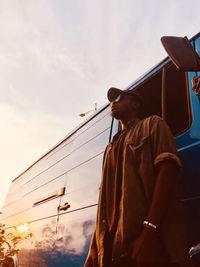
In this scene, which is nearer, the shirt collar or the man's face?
the shirt collar

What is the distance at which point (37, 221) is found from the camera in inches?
139

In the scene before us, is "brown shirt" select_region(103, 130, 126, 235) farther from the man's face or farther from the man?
the man's face

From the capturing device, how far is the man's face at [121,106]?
200 cm

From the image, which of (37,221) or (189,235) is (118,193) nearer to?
(189,235)

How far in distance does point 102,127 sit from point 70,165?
83cm

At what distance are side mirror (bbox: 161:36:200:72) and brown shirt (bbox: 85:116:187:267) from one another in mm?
395

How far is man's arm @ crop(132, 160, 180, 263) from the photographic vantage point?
1040 millimetres

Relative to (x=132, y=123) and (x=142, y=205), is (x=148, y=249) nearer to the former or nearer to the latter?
(x=142, y=205)

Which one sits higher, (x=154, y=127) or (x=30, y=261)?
(x=154, y=127)

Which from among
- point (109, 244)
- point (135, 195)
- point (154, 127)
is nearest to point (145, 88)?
point (154, 127)

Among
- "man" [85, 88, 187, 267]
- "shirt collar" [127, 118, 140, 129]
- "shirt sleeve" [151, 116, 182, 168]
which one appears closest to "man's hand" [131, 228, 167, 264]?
"man" [85, 88, 187, 267]

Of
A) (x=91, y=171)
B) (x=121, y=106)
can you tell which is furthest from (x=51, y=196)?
(x=121, y=106)

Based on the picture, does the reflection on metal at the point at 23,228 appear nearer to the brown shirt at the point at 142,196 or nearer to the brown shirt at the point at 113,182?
the brown shirt at the point at 142,196

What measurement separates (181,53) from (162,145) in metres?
0.61
